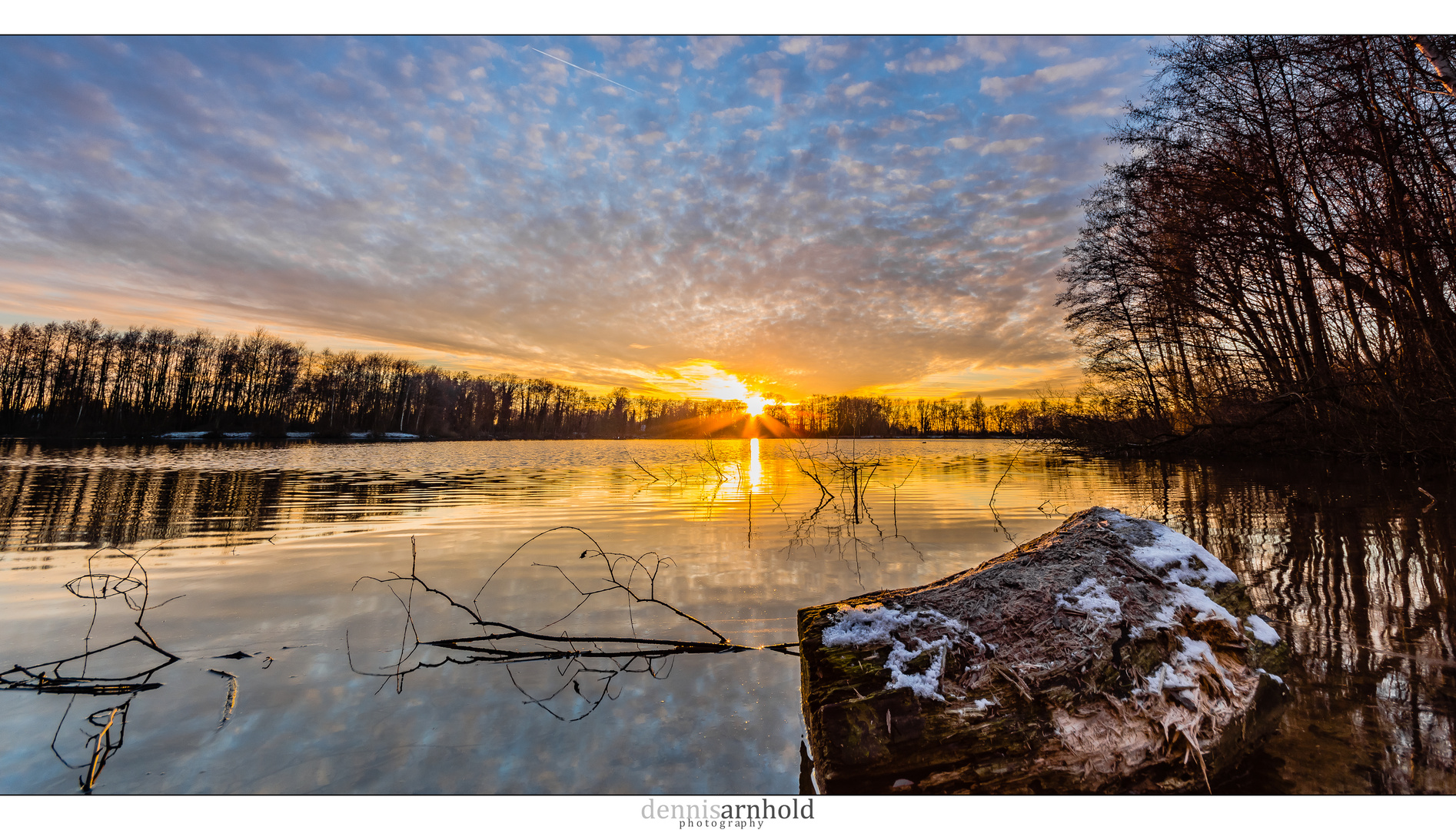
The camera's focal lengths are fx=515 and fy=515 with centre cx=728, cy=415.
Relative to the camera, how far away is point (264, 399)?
242ft

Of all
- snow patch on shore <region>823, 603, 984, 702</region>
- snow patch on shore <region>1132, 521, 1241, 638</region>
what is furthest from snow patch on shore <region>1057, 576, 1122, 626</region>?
snow patch on shore <region>823, 603, 984, 702</region>

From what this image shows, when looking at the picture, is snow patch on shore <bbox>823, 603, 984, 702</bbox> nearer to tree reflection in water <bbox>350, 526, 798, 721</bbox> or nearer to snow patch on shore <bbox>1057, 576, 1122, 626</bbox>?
snow patch on shore <bbox>1057, 576, 1122, 626</bbox>

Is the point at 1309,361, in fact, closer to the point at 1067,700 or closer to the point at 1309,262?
the point at 1309,262

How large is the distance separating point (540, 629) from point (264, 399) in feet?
312

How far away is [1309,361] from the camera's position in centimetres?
1251

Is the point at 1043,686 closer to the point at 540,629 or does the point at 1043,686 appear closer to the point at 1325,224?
the point at 540,629

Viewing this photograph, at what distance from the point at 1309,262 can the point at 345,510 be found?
21.6 metres

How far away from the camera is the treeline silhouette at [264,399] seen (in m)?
53.2

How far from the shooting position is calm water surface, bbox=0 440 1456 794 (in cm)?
260

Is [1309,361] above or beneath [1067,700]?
above

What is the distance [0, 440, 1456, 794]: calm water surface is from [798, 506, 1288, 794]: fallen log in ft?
1.10
